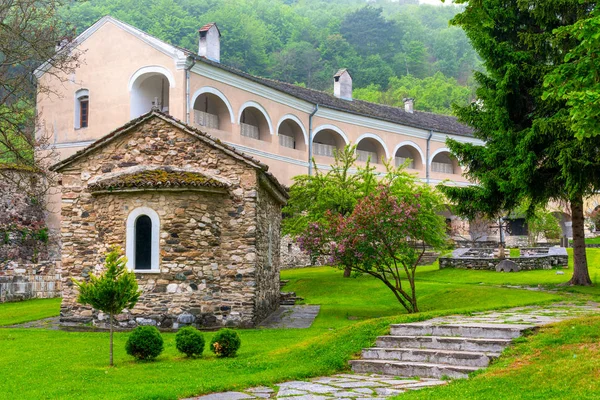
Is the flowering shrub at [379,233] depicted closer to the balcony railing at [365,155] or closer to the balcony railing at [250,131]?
the balcony railing at [250,131]

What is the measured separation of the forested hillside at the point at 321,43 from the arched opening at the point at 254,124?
2377 centimetres

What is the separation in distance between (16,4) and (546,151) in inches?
558

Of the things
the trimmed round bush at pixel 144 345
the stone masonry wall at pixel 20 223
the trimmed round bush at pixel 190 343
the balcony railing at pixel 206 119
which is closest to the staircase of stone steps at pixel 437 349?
the trimmed round bush at pixel 190 343

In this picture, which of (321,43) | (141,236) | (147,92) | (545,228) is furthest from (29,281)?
(321,43)

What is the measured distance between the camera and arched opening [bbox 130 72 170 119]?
30.2m

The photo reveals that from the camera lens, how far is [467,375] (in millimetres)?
8203

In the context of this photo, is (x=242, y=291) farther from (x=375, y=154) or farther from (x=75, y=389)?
(x=375, y=154)

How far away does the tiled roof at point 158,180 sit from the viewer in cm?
1461

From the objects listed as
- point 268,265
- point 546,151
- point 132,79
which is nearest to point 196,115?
point 132,79

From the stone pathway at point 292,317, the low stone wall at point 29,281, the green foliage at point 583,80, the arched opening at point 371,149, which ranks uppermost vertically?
the arched opening at point 371,149

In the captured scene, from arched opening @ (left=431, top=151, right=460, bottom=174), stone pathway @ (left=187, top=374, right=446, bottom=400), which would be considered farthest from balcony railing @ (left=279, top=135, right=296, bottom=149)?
stone pathway @ (left=187, top=374, right=446, bottom=400)

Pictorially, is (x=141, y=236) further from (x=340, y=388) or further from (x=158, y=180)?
(x=340, y=388)

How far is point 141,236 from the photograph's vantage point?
49.4ft

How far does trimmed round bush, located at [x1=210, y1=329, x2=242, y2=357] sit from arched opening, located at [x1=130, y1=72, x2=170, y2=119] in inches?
826
